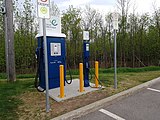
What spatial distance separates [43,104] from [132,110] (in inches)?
84.6

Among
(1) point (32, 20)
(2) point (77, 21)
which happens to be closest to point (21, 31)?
(1) point (32, 20)

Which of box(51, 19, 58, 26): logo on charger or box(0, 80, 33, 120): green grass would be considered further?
box(51, 19, 58, 26): logo on charger

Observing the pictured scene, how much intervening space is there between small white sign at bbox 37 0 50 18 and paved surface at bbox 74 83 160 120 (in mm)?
2352

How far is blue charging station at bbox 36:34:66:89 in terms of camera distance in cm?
629

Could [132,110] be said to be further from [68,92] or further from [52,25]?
[52,25]

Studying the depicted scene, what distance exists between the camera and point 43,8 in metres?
4.31

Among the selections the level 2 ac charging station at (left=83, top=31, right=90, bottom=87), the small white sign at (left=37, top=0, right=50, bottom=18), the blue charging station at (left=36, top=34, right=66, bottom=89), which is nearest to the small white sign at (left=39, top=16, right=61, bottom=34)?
the blue charging station at (left=36, top=34, right=66, bottom=89)

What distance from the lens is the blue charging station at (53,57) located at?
6.29m

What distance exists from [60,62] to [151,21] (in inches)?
505

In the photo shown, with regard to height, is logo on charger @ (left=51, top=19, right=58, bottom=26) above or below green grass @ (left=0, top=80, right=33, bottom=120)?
above

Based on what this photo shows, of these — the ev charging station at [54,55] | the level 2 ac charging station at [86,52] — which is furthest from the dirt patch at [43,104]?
the level 2 ac charging station at [86,52]

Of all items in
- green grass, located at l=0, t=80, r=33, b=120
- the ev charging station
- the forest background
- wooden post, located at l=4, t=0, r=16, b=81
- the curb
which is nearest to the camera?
the curb

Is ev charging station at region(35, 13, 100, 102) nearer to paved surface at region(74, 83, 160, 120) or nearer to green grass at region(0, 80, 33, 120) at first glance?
green grass at region(0, 80, 33, 120)

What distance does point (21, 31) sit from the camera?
15.0m
